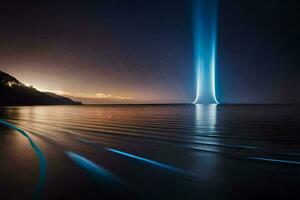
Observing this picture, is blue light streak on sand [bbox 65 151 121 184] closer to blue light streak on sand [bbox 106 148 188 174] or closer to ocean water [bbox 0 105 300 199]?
ocean water [bbox 0 105 300 199]

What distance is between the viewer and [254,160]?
6.76 metres

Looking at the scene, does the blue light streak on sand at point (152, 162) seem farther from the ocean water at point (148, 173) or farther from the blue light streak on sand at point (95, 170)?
the blue light streak on sand at point (95, 170)

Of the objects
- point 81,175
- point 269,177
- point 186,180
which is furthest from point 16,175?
point 269,177

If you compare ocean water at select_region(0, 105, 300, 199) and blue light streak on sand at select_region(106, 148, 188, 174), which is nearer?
ocean water at select_region(0, 105, 300, 199)

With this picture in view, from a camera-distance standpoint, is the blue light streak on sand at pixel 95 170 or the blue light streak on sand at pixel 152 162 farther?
the blue light streak on sand at pixel 152 162

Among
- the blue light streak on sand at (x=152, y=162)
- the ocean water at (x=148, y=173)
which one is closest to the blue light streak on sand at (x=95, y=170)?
the ocean water at (x=148, y=173)

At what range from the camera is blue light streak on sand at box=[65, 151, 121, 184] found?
4875 millimetres

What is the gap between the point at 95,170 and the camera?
18.6ft

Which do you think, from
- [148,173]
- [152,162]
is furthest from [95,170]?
[152,162]

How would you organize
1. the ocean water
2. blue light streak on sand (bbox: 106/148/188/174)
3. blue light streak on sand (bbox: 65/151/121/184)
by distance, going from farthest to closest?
blue light streak on sand (bbox: 106/148/188/174), blue light streak on sand (bbox: 65/151/121/184), the ocean water

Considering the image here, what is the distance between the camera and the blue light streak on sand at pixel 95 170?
4.88 meters

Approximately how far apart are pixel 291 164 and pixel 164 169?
4149 mm

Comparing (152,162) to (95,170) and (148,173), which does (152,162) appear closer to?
(148,173)

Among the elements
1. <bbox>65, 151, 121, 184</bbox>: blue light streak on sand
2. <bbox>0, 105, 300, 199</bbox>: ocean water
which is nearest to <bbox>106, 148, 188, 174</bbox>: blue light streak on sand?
<bbox>0, 105, 300, 199</bbox>: ocean water
